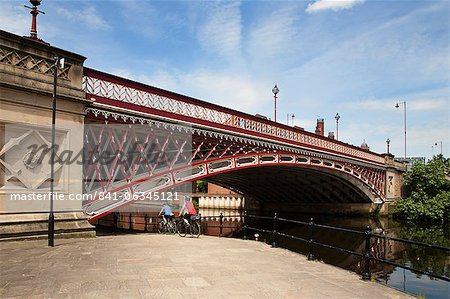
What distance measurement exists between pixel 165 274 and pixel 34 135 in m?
6.47

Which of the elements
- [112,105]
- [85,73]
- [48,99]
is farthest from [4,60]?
[112,105]

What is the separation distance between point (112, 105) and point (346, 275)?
9.70m

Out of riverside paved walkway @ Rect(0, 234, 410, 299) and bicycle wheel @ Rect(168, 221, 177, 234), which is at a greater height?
riverside paved walkway @ Rect(0, 234, 410, 299)

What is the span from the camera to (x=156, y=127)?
49.3ft

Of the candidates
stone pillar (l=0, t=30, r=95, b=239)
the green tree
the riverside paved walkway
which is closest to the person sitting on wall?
stone pillar (l=0, t=30, r=95, b=239)

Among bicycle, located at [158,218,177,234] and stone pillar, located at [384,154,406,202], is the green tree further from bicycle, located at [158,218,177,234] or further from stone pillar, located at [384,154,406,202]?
bicycle, located at [158,218,177,234]

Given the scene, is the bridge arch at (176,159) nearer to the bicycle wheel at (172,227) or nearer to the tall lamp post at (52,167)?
the bicycle wheel at (172,227)

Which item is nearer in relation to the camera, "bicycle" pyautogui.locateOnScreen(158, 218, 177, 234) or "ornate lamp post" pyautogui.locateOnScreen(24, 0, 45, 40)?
"ornate lamp post" pyautogui.locateOnScreen(24, 0, 45, 40)

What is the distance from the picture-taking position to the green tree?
35000mm

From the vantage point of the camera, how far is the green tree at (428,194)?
35.0 m

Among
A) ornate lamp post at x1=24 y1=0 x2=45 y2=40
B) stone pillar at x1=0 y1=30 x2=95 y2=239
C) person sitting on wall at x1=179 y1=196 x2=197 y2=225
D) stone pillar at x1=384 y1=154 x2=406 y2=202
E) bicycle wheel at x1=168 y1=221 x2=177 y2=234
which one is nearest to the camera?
stone pillar at x1=0 y1=30 x2=95 y2=239

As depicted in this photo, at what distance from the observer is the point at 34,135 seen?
10648 millimetres

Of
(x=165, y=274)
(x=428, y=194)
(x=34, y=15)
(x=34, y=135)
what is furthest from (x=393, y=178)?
(x=165, y=274)

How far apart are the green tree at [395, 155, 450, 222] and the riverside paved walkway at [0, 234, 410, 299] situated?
102ft
